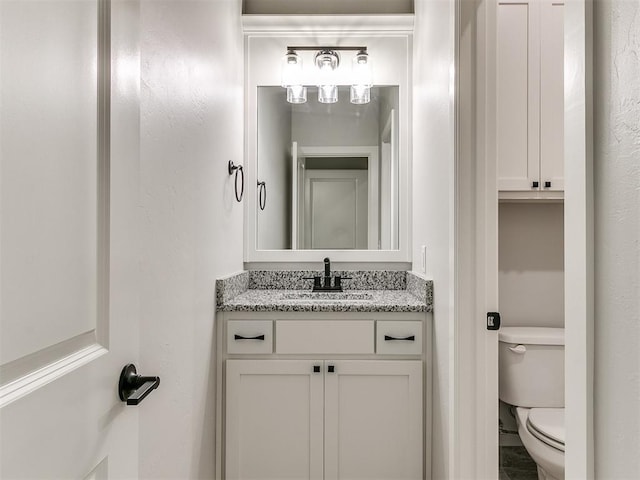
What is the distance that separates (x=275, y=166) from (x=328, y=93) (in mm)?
533

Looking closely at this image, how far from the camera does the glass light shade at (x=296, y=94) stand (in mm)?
2232

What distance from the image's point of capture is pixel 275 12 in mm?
2240

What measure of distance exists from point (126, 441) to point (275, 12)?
2.31 metres

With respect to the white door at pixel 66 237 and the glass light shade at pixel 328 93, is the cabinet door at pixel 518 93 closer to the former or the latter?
the glass light shade at pixel 328 93

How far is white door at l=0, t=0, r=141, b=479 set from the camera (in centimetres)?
43

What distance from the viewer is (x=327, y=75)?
88.0 inches

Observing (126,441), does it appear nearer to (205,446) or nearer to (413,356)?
(205,446)

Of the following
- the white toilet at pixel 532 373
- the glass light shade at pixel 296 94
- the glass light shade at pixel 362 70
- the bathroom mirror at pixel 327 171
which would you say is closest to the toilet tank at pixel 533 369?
the white toilet at pixel 532 373

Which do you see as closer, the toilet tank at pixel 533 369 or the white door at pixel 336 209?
the toilet tank at pixel 533 369

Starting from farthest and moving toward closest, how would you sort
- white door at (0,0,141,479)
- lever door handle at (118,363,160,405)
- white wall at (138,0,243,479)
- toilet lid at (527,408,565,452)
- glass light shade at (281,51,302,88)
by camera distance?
1. glass light shade at (281,51,302,88)
2. toilet lid at (527,408,565,452)
3. white wall at (138,0,243,479)
4. lever door handle at (118,363,160,405)
5. white door at (0,0,141,479)

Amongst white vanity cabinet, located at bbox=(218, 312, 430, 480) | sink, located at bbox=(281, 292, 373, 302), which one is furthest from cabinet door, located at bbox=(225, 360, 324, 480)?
sink, located at bbox=(281, 292, 373, 302)

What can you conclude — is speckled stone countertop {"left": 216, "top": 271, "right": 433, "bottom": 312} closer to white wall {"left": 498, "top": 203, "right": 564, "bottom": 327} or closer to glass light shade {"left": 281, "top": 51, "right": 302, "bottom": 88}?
white wall {"left": 498, "top": 203, "right": 564, "bottom": 327}

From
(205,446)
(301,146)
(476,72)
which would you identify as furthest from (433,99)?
(205,446)

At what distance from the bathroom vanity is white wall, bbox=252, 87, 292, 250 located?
64 centimetres
